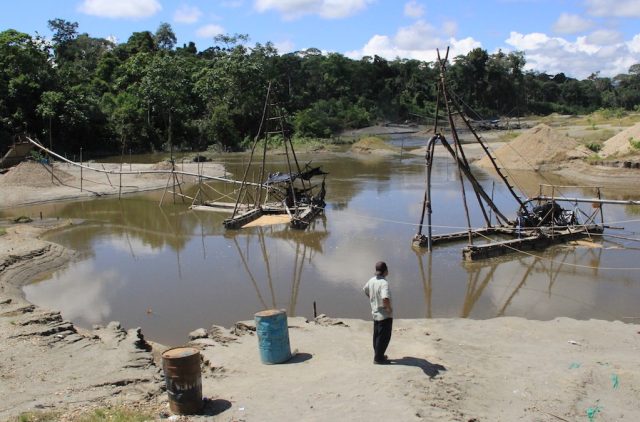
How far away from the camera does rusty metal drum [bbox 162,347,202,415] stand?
6469 millimetres

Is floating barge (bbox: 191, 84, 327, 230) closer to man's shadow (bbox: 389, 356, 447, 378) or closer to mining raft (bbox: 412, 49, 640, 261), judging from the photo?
mining raft (bbox: 412, 49, 640, 261)

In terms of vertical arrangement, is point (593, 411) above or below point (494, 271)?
above

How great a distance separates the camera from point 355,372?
7.48 metres

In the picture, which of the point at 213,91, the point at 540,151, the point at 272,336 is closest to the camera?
the point at 272,336

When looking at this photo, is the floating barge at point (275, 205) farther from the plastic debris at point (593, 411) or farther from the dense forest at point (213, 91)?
the dense forest at point (213, 91)

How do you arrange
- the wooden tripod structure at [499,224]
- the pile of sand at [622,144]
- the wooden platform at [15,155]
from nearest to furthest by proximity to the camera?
the wooden tripod structure at [499,224], the wooden platform at [15,155], the pile of sand at [622,144]

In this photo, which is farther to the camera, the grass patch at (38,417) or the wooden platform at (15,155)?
the wooden platform at (15,155)

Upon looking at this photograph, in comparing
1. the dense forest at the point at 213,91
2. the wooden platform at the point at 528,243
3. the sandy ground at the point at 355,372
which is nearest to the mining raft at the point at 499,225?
the wooden platform at the point at 528,243

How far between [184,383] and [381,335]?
8.80 feet

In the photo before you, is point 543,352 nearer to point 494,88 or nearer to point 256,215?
point 256,215

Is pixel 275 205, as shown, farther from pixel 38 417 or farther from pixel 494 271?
pixel 38 417

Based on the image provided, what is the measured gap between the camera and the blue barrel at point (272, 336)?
26.3ft

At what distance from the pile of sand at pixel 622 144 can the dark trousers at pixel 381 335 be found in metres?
31.4

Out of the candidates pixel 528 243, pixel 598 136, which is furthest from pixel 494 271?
pixel 598 136
